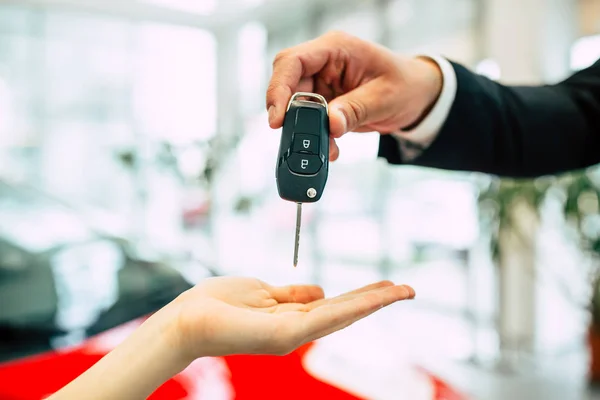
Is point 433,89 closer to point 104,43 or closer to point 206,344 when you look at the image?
point 206,344

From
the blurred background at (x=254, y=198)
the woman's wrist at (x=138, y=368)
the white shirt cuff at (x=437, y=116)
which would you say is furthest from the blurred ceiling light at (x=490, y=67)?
the woman's wrist at (x=138, y=368)

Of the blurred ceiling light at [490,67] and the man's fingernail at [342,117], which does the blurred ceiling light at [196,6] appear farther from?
the blurred ceiling light at [490,67]

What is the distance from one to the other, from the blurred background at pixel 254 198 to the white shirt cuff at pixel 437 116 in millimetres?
93

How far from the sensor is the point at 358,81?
0.82 metres

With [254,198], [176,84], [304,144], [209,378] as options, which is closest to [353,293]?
[304,144]

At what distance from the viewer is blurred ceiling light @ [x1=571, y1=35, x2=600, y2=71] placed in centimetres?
296

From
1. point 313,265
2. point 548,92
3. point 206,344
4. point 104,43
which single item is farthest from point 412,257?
point 104,43

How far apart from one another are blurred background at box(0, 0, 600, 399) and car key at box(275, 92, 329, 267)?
8cm

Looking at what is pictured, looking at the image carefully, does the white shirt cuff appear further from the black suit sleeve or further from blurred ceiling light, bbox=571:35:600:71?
blurred ceiling light, bbox=571:35:600:71

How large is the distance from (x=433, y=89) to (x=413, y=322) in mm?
2839

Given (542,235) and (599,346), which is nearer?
(599,346)

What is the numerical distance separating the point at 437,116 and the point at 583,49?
272 centimetres

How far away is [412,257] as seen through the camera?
12.7 feet

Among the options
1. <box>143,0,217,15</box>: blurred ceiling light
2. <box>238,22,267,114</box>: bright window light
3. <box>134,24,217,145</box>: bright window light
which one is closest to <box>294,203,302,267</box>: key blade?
<box>238,22,267,114</box>: bright window light
